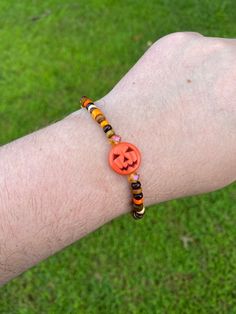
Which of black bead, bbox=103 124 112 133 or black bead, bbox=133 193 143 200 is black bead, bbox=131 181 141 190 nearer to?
black bead, bbox=133 193 143 200

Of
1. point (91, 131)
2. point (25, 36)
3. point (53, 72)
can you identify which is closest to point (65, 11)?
point (25, 36)

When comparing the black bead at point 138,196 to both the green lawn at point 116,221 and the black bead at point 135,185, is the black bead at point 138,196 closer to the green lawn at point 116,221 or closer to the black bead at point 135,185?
the black bead at point 135,185

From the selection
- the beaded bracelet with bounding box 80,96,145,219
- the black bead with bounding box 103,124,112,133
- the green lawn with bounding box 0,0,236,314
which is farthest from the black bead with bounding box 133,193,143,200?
the green lawn with bounding box 0,0,236,314

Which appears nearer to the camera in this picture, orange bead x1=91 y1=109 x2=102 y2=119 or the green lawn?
orange bead x1=91 y1=109 x2=102 y2=119

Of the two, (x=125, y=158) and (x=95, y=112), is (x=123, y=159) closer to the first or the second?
(x=125, y=158)

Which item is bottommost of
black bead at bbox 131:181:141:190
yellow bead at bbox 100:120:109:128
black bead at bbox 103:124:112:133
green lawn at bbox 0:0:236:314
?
black bead at bbox 131:181:141:190

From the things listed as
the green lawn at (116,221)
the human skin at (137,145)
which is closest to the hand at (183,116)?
the human skin at (137,145)

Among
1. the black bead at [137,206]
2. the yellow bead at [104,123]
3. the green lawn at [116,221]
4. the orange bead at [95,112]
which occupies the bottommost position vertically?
the black bead at [137,206]
